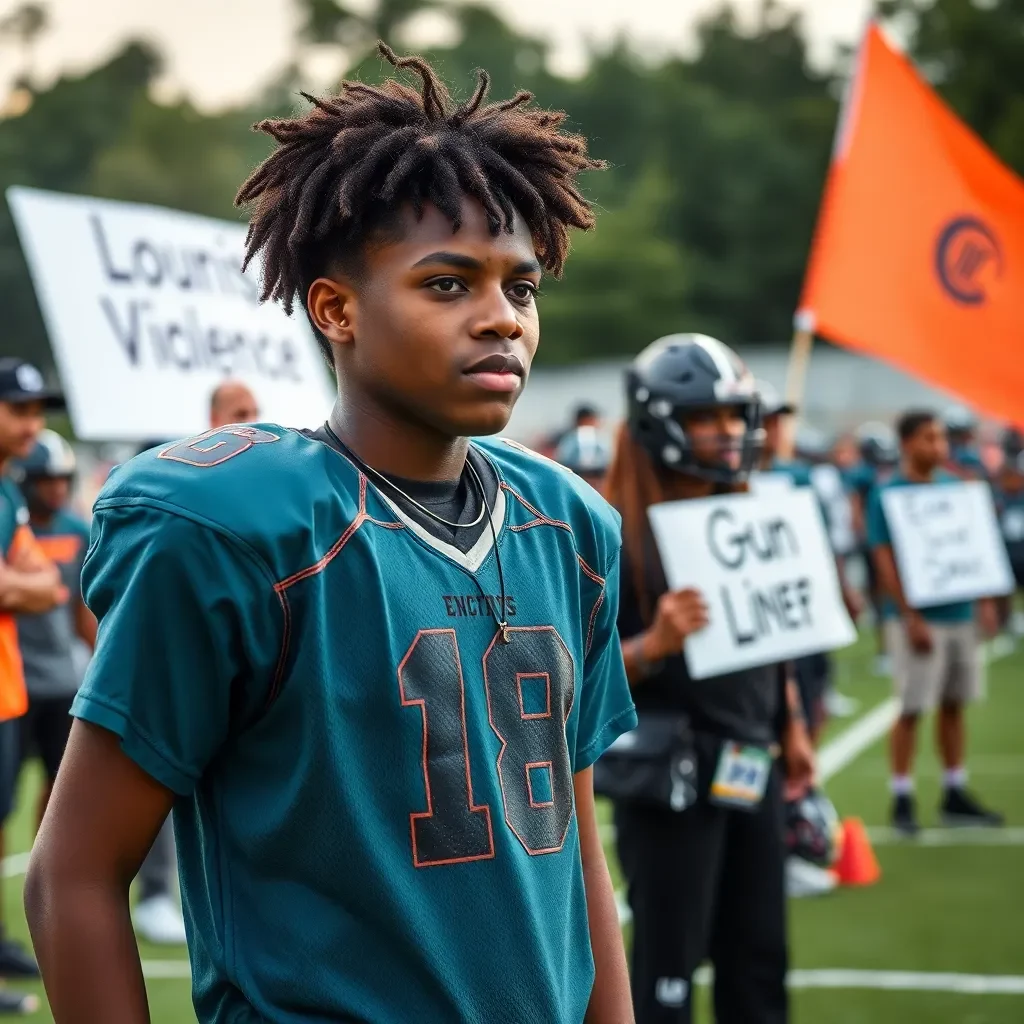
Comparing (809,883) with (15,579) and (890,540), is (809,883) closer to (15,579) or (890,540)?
(890,540)

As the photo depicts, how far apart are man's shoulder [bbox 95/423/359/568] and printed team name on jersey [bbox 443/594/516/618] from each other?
18cm

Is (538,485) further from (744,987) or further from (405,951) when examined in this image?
(744,987)

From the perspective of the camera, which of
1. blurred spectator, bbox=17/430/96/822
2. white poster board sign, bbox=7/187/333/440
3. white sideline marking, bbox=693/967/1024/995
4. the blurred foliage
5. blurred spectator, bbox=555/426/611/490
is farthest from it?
the blurred foliage

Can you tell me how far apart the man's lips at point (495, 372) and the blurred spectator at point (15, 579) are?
381 cm

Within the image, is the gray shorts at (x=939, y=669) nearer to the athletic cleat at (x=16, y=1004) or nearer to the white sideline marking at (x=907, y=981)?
the white sideline marking at (x=907, y=981)

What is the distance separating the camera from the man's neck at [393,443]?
7.06ft

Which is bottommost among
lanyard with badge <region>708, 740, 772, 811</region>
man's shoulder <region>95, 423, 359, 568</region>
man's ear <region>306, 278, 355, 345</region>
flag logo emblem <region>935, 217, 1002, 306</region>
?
lanyard with badge <region>708, 740, 772, 811</region>

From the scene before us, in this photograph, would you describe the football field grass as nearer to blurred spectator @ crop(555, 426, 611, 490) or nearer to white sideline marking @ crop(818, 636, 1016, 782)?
Result: white sideline marking @ crop(818, 636, 1016, 782)

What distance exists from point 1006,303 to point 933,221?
1.88 ft

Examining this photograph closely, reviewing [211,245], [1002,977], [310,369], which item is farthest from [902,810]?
[211,245]

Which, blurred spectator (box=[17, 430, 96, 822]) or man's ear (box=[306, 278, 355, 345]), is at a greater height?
man's ear (box=[306, 278, 355, 345])

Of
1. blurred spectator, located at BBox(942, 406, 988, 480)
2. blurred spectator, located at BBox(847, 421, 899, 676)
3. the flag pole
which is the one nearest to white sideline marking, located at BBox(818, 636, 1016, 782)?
blurred spectator, located at BBox(847, 421, 899, 676)

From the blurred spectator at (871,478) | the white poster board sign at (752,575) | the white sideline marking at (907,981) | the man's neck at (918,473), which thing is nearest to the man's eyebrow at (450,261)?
the white poster board sign at (752,575)

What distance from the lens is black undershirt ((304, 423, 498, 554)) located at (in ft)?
6.90
